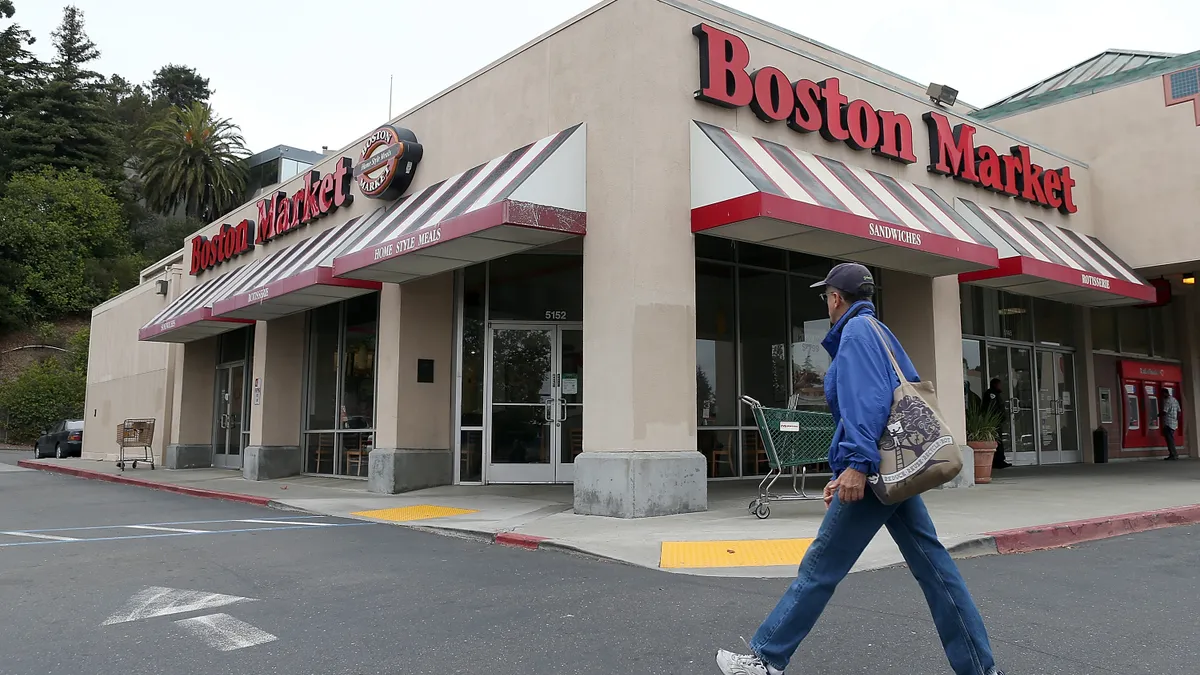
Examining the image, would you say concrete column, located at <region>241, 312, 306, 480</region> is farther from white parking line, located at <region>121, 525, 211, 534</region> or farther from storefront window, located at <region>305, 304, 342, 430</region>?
white parking line, located at <region>121, 525, 211, 534</region>

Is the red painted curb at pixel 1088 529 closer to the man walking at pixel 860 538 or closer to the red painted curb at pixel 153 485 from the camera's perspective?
the man walking at pixel 860 538

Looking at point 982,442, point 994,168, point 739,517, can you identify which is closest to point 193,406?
point 739,517

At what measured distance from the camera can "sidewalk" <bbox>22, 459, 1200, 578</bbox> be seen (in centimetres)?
733

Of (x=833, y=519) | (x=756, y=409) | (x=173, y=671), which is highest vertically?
(x=756, y=409)

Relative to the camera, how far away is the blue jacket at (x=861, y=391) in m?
3.59

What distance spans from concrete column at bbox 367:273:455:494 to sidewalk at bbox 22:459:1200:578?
16.3 inches

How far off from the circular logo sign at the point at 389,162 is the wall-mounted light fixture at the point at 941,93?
323 inches

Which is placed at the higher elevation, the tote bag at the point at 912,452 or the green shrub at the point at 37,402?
the green shrub at the point at 37,402

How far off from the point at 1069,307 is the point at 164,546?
18.4 metres

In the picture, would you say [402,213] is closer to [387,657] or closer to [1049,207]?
[387,657]

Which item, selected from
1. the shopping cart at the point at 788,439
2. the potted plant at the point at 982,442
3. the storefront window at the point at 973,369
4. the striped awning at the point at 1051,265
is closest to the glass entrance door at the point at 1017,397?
the storefront window at the point at 973,369

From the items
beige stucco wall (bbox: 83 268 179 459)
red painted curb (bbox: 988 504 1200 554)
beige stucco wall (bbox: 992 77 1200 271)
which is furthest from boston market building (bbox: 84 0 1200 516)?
red painted curb (bbox: 988 504 1200 554)

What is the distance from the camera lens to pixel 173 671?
4320 mm

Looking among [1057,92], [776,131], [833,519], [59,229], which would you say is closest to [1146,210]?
[1057,92]
